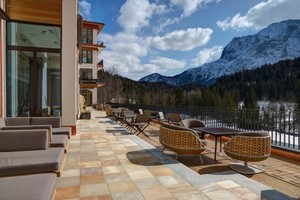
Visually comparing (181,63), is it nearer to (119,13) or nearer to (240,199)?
(119,13)

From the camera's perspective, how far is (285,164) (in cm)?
496

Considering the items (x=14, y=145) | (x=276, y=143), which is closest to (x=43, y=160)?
(x=14, y=145)

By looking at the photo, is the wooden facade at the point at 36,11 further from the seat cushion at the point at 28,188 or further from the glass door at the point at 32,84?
the seat cushion at the point at 28,188

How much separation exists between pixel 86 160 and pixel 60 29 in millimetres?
4604

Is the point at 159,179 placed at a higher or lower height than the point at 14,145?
lower

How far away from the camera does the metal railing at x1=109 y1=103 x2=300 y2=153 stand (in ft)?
19.0

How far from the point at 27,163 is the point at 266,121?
20.4ft

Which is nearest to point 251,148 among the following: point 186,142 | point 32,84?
point 186,142

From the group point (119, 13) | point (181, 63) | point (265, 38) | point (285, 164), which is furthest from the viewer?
point (265, 38)

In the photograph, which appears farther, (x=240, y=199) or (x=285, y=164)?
(x=285, y=164)

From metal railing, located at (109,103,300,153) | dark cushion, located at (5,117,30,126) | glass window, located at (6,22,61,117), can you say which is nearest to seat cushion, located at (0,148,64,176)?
dark cushion, located at (5,117,30,126)

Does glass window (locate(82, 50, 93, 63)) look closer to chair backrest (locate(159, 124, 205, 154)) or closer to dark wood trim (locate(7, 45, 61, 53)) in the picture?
dark wood trim (locate(7, 45, 61, 53))

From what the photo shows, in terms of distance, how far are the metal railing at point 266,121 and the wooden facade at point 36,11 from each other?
6.51 m

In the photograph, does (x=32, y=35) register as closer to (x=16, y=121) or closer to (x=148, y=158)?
(x=16, y=121)
